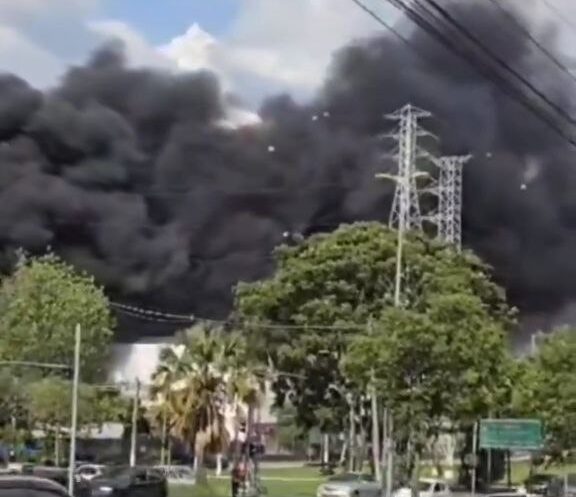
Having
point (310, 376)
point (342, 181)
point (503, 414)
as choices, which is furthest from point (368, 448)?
point (342, 181)

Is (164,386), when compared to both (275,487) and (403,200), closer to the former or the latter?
(275,487)

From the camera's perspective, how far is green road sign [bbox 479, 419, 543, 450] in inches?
2340

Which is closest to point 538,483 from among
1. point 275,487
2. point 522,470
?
point 275,487

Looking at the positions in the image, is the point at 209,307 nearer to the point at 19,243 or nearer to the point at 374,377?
the point at 19,243

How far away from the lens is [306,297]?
83562mm

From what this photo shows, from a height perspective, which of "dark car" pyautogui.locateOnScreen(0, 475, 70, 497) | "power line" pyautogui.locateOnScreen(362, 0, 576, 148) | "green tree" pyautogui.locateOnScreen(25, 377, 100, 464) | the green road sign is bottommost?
"dark car" pyautogui.locateOnScreen(0, 475, 70, 497)

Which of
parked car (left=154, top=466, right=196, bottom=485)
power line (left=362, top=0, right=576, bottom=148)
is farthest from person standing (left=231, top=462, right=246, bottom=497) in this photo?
power line (left=362, top=0, right=576, bottom=148)

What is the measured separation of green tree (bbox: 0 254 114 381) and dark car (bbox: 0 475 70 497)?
7000 cm

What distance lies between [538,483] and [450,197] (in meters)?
45.5

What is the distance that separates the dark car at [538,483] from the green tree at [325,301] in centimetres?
826

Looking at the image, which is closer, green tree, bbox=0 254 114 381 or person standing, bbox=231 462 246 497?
person standing, bbox=231 462 246 497

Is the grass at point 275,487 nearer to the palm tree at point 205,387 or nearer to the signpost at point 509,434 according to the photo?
the palm tree at point 205,387

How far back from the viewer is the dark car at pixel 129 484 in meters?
55.6

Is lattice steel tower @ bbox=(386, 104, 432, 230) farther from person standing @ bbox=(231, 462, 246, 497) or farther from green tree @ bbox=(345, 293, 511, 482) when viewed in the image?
green tree @ bbox=(345, 293, 511, 482)
